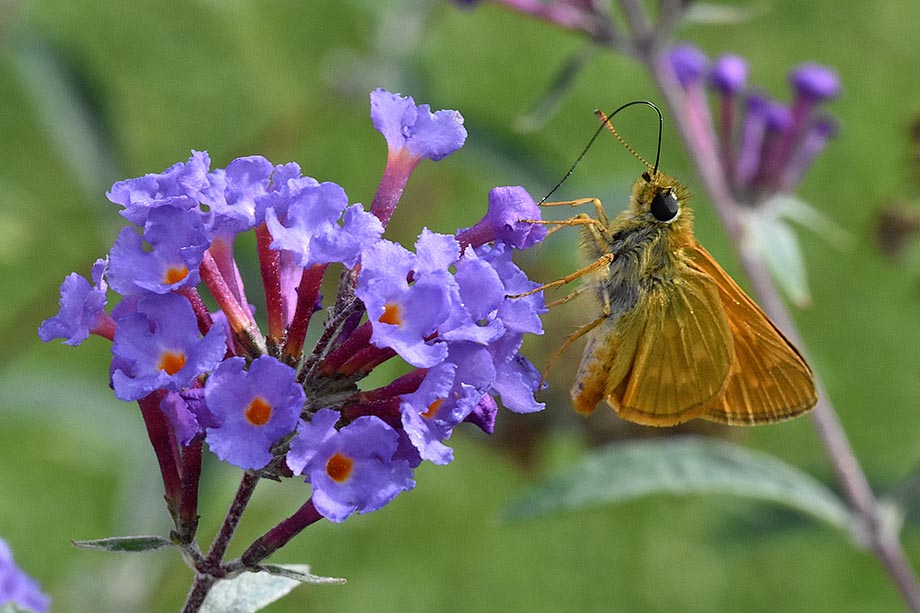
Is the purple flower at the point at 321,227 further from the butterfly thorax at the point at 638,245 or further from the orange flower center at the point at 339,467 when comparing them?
the butterfly thorax at the point at 638,245

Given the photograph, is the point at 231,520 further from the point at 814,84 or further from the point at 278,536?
the point at 814,84

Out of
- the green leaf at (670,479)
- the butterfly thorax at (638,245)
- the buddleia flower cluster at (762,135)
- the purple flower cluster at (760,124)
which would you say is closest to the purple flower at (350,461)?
the butterfly thorax at (638,245)

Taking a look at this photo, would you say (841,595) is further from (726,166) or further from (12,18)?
(12,18)

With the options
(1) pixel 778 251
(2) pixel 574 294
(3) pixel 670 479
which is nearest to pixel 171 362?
(2) pixel 574 294

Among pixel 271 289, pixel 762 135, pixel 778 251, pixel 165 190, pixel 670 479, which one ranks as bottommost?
pixel 670 479

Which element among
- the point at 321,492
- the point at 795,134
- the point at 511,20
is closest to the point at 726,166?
the point at 795,134

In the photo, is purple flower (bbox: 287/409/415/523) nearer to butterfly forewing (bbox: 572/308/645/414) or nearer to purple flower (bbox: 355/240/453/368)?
purple flower (bbox: 355/240/453/368)
